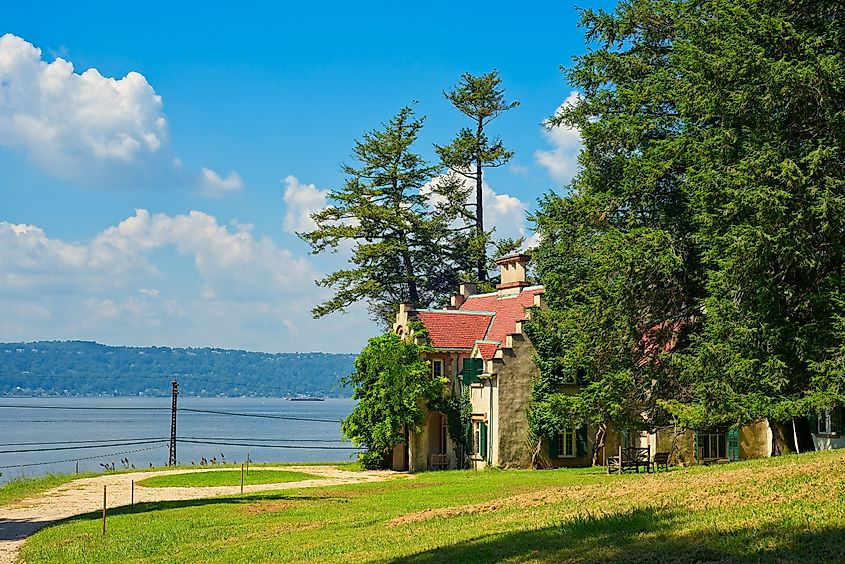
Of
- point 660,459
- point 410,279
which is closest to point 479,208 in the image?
point 410,279

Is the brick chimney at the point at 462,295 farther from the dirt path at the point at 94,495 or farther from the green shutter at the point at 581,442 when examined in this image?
the green shutter at the point at 581,442

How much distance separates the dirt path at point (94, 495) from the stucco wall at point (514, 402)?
16.3ft

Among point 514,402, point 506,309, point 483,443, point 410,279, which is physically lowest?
point 483,443

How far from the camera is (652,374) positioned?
35531mm

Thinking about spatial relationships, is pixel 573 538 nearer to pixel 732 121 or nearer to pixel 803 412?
pixel 803 412

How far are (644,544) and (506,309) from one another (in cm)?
3239

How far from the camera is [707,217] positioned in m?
31.1

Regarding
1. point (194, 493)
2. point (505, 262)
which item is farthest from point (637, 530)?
point (505, 262)

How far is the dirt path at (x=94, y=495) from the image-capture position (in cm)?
2712

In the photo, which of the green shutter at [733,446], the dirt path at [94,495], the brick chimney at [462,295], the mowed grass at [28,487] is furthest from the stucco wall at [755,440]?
the mowed grass at [28,487]

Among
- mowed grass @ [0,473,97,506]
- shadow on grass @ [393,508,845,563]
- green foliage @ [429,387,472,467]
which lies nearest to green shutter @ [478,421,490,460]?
green foliage @ [429,387,472,467]

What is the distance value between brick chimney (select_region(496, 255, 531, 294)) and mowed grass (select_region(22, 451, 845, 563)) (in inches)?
738

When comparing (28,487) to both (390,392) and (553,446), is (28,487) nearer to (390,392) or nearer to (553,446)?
(390,392)

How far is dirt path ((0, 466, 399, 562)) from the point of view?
89.0ft
